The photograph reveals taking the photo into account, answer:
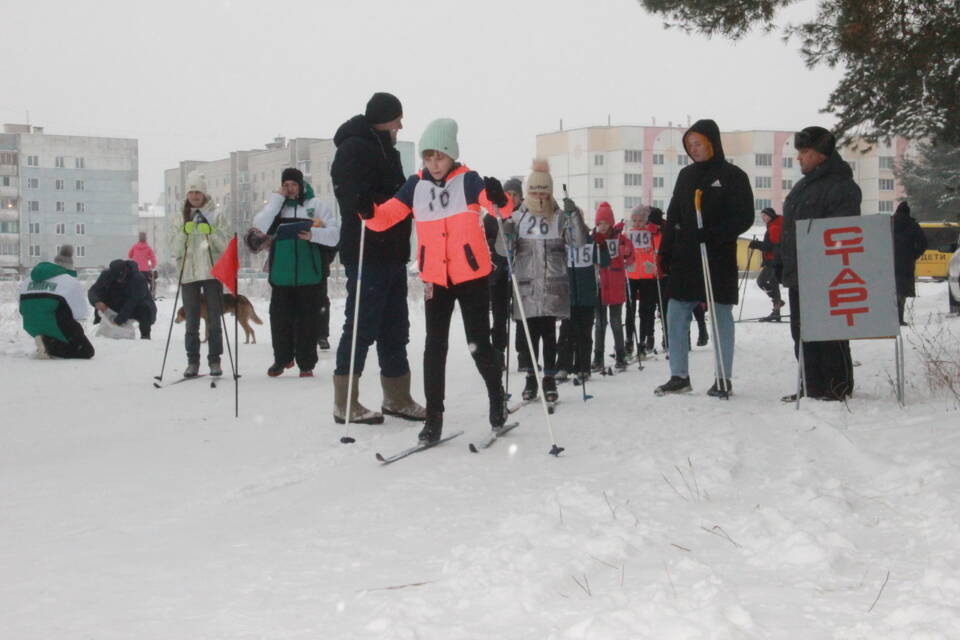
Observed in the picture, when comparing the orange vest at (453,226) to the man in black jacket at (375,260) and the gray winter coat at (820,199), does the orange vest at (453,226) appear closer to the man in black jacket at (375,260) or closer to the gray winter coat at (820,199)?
the man in black jacket at (375,260)

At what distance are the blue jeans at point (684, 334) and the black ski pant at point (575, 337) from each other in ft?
3.76

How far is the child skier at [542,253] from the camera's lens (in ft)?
23.8

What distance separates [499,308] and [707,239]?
2177 mm

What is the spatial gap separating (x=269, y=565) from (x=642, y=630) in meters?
1.41

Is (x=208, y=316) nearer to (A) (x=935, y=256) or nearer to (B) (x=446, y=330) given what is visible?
(B) (x=446, y=330)

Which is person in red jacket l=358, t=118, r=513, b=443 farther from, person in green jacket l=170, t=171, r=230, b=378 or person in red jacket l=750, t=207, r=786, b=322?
person in red jacket l=750, t=207, r=786, b=322

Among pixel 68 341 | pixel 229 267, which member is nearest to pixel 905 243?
pixel 229 267

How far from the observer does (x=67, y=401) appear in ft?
25.8

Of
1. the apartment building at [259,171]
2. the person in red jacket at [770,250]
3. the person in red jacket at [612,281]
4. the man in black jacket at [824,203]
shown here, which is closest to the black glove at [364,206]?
the man in black jacket at [824,203]

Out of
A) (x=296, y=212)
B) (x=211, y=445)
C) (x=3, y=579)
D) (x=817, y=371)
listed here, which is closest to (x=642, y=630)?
(x=3, y=579)

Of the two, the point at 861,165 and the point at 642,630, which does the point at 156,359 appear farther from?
the point at 861,165

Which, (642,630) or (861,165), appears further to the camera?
(861,165)

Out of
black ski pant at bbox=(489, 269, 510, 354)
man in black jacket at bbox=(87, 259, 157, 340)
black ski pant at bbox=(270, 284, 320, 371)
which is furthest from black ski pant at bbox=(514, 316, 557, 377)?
man in black jacket at bbox=(87, 259, 157, 340)

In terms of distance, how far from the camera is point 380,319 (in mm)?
6309
